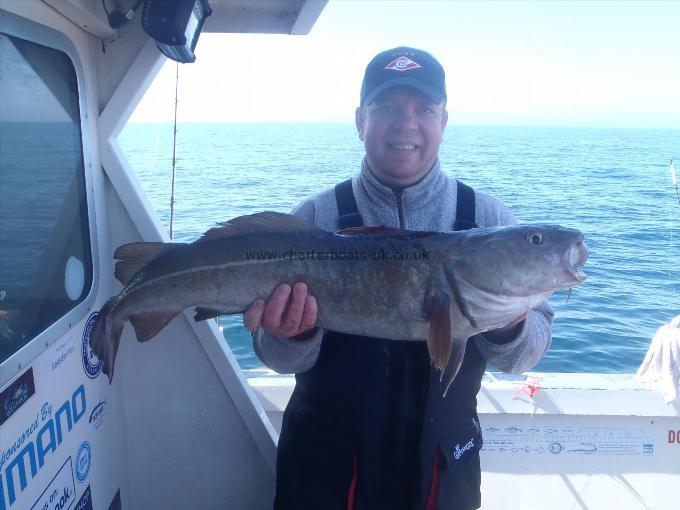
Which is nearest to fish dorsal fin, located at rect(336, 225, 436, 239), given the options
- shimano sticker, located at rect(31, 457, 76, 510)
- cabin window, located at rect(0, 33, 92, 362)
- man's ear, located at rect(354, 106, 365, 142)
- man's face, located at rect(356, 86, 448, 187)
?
man's face, located at rect(356, 86, 448, 187)

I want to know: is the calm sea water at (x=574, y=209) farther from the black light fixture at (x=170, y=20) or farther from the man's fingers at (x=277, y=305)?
the black light fixture at (x=170, y=20)

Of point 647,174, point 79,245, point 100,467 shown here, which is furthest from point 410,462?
point 647,174

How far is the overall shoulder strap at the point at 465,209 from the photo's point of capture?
292 centimetres

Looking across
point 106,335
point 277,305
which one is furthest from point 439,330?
point 106,335

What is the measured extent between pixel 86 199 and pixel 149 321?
88 centimetres

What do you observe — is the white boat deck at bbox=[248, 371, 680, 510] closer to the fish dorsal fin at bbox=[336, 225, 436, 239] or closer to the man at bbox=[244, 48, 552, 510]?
the man at bbox=[244, 48, 552, 510]

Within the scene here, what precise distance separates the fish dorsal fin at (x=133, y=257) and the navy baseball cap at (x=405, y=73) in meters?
1.46

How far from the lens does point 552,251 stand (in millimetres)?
2469

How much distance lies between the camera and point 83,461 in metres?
2.88

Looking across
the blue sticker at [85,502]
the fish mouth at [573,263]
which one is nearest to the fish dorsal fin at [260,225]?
the fish mouth at [573,263]

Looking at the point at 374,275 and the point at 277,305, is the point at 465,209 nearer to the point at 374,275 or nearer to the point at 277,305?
the point at 374,275

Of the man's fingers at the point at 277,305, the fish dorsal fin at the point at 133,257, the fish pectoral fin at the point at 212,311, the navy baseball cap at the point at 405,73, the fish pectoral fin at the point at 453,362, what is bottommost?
the fish pectoral fin at the point at 453,362

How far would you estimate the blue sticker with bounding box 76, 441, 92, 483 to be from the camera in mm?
2809

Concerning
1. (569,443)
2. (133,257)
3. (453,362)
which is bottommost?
(569,443)
